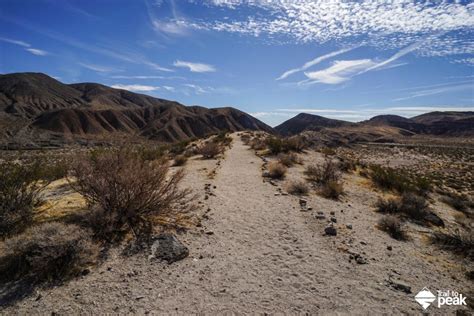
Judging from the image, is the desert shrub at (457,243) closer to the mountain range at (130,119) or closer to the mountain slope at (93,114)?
the mountain range at (130,119)

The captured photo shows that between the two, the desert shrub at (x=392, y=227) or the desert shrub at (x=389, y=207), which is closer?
the desert shrub at (x=392, y=227)

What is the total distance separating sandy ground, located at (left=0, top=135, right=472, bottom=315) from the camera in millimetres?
3543

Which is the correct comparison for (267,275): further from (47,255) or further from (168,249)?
(47,255)

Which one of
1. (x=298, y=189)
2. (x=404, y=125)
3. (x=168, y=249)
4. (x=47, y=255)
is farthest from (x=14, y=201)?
(x=404, y=125)

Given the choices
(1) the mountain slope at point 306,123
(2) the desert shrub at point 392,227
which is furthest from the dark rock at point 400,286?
(1) the mountain slope at point 306,123

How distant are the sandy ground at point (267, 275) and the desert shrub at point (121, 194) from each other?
31.4 inches

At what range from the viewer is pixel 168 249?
4.79 meters

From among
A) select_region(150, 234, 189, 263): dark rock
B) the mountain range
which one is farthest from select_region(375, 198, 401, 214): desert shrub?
the mountain range

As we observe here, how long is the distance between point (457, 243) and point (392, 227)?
1333mm

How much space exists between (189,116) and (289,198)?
4793 inches

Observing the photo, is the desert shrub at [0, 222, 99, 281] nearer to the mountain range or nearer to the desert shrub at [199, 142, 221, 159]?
the desert shrub at [199, 142, 221, 159]

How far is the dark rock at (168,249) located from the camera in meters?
4.65

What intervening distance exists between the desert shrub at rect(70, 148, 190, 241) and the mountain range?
240 feet

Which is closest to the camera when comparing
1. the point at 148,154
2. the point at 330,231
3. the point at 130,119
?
the point at 330,231
